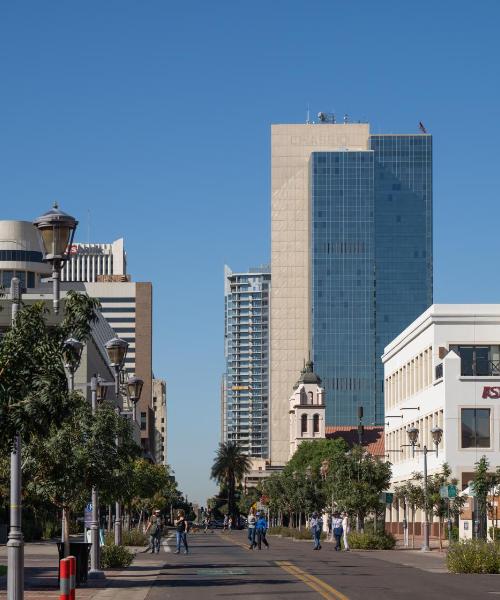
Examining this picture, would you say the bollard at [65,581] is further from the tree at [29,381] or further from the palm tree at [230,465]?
the palm tree at [230,465]

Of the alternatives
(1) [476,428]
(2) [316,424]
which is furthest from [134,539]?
(2) [316,424]

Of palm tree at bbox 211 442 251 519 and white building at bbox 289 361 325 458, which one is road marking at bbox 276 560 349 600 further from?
palm tree at bbox 211 442 251 519

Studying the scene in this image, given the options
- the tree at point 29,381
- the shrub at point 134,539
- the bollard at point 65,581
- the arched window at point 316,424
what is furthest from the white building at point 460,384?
the arched window at point 316,424

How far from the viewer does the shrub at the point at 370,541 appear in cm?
6088

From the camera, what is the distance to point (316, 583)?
3045 cm

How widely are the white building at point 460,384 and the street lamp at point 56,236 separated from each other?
60.7 meters

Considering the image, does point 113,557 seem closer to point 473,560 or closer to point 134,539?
point 473,560

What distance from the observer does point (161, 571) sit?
126 feet

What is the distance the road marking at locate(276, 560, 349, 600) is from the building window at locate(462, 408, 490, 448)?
38.4m

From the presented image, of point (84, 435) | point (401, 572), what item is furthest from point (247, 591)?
point (401, 572)

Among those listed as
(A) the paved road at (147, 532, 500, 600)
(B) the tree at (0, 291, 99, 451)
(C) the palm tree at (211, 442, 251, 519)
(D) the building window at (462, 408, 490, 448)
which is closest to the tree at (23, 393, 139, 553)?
(A) the paved road at (147, 532, 500, 600)

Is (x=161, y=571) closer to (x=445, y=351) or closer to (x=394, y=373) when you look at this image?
(x=445, y=351)

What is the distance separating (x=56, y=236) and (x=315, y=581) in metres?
15.1

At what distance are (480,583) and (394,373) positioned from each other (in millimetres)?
71336
